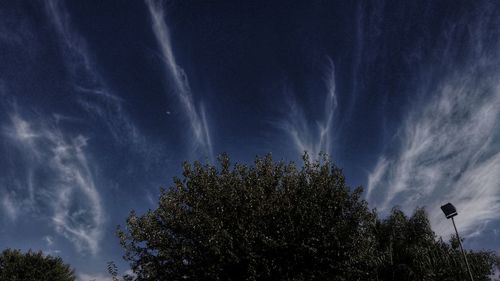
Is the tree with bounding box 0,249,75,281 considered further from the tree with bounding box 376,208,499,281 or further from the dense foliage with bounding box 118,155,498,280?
the tree with bounding box 376,208,499,281

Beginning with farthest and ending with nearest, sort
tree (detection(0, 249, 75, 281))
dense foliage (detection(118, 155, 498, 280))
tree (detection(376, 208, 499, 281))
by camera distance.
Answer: tree (detection(0, 249, 75, 281)) → tree (detection(376, 208, 499, 281)) → dense foliage (detection(118, 155, 498, 280))

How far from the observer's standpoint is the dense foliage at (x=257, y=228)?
75.3 feet

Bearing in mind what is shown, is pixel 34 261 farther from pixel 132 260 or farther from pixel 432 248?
pixel 432 248

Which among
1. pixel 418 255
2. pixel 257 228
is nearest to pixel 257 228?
pixel 257 228

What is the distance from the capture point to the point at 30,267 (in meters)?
46.9

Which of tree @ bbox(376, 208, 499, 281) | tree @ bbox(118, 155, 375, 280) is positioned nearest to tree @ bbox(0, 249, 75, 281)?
tree @ bbox(118, 155, 375, 280)

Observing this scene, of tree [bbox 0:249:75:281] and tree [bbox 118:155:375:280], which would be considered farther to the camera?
tree [bbox 0:249:75:281]

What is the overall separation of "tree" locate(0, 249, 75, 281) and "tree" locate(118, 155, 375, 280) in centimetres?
3038

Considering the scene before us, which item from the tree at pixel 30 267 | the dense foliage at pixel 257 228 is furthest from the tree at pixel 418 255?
the tree at pixel 30 267

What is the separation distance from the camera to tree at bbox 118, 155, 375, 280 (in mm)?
22938

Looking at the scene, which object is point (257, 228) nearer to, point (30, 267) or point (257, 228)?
point (257, 228)

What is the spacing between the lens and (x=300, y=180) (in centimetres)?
2664

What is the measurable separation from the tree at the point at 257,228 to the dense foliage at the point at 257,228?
2.7 inches

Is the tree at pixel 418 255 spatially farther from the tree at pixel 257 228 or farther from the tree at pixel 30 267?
the tree at pixel 30 267
